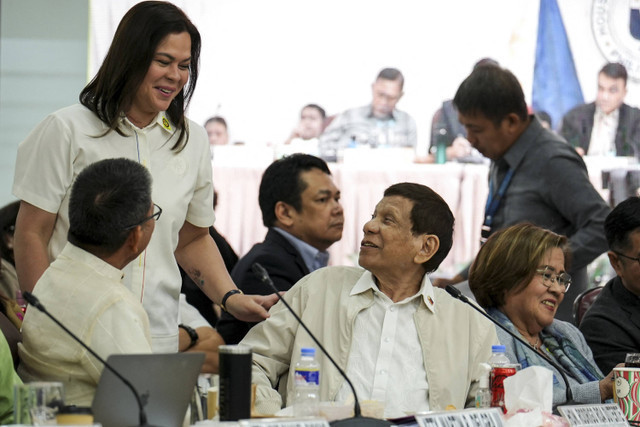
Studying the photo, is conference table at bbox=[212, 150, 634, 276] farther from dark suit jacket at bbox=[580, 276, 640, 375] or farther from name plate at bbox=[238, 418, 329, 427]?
name plate at bbox=[238, 418, 329, 427]

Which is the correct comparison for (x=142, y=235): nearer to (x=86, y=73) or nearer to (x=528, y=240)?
(x=528, y=240)

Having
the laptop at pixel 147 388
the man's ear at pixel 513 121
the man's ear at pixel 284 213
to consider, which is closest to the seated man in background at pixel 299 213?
the man's ear at pixel 284 213

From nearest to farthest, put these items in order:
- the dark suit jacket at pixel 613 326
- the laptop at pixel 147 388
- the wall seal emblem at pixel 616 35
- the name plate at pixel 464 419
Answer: the laptop at pixel 147 388, the name plate at pixel 464 419, the dark suit jacket at pixel 613 326, the wall seal emblem at pixel 616 35

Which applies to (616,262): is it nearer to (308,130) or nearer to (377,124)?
(377,124)

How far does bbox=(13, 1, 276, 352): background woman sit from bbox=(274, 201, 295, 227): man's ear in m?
1.12

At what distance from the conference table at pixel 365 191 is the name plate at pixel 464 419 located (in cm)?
328

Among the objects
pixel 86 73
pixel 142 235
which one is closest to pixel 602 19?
pixel 86 73

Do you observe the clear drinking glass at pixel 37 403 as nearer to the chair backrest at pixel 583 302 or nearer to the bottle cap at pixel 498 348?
the bottle cap at pixel 498 348

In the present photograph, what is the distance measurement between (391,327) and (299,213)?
1198mm

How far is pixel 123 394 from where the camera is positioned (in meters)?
1.77

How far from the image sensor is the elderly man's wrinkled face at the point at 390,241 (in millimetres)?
2744

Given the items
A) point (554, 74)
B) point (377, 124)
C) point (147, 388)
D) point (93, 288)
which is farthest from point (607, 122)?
point (147, 388)

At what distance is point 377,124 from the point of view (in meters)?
5.34

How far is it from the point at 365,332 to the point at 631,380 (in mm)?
697
